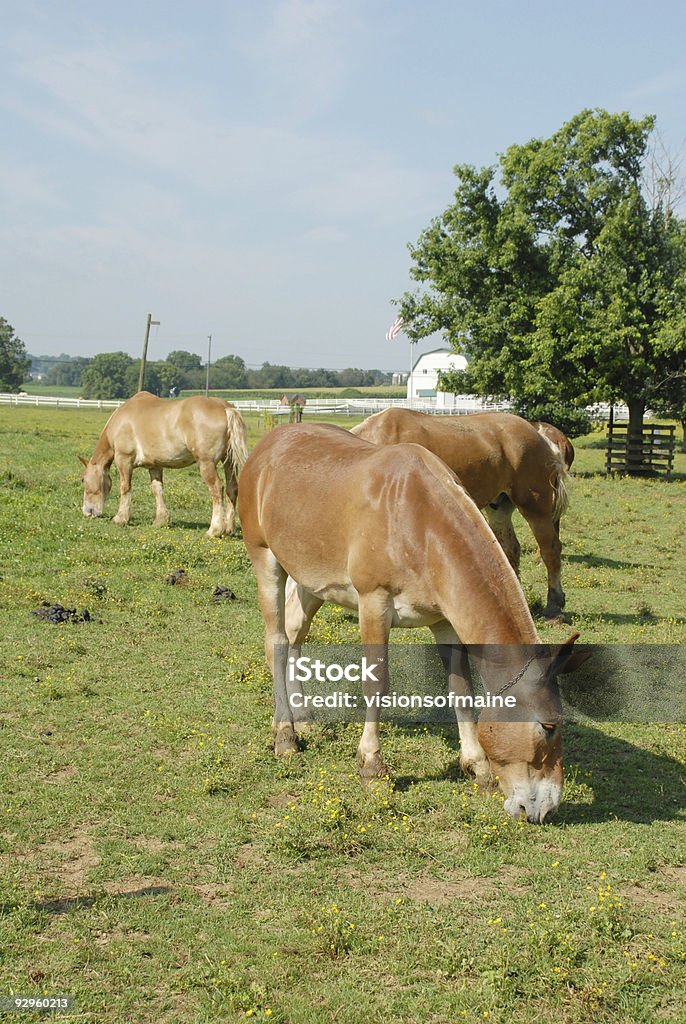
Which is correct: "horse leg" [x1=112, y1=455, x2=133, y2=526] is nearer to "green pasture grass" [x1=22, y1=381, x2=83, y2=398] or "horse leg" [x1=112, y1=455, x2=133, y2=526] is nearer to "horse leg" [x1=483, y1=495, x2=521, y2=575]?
"horse leg" [x1=483, y1=495, x2=521, y2=575]

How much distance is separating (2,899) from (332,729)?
10.3 feet

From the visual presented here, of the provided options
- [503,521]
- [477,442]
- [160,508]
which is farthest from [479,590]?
[160,508]

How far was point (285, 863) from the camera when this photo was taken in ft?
16.5

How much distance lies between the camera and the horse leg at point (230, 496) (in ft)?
49.1

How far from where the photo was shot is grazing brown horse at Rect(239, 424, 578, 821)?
5.20 meters

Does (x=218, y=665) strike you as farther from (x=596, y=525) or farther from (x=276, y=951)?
(x=596, y=525)

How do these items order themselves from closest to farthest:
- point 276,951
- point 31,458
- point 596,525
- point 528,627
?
1. point 276,951
2. point 528,627
3. point 596,525
4. point 31,458

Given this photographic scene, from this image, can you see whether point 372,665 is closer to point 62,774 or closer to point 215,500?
point 62,774

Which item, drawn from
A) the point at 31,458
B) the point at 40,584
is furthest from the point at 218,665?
the point at 31,458

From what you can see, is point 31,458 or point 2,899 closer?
point 2,899

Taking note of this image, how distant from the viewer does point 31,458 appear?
75.0 feet

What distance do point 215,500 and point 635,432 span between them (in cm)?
1986

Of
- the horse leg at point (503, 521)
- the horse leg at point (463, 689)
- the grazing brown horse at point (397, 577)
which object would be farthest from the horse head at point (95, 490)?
the horse leg at point (463, 689)

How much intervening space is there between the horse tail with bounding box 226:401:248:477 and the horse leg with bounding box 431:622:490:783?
31.0ft
